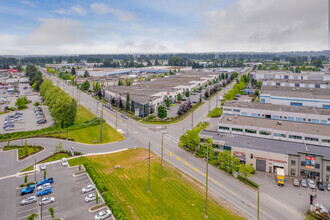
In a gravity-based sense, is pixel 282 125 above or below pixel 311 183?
above

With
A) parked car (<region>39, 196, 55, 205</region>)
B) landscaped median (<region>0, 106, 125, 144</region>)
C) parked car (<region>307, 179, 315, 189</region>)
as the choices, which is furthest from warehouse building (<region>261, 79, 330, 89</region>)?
parked car (<region>39, 196, 55, 205</region>)

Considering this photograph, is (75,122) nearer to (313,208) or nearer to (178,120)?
(178,120)

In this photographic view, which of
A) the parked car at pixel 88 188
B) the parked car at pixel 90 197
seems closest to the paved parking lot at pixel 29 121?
the parked car at pixel 88 188

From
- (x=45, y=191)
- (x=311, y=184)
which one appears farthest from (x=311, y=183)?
(x=45, y=191)

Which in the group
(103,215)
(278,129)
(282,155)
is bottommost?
(103,215)

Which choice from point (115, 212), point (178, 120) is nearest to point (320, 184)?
point (115, 212)

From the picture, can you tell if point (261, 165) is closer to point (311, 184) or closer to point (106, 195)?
point (311, 184)

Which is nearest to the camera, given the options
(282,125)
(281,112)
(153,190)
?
(153,190)

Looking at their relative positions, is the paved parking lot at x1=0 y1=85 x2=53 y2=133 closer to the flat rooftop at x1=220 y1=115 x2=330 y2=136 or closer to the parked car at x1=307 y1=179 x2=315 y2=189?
the flat rooftop at x1=220 y1=115 x2=330 y2=136
